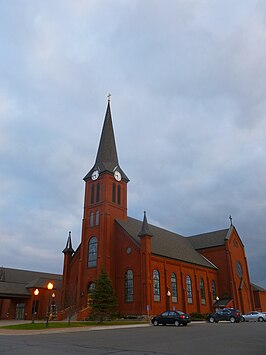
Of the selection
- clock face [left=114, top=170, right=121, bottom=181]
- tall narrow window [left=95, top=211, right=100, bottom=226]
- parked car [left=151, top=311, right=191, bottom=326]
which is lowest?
parked car [left=151, top=311, right=191, bottom=326]

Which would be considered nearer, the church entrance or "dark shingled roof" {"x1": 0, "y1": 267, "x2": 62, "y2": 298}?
"dark shingled roof" {"x1": 0, "y1": 267, "x2": 62, "y2": 298}

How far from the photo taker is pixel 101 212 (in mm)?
46969

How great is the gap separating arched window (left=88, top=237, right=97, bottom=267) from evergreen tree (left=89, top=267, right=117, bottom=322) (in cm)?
786

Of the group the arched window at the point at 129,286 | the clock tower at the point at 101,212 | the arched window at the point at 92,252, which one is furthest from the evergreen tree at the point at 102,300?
the arched window at the point at 92,252

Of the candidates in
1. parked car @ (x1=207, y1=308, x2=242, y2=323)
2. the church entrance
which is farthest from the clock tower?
the church entrance

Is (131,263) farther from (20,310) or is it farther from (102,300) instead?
(20,310)

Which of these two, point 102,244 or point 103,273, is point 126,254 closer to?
point 102,244

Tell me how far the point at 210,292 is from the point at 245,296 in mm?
9352

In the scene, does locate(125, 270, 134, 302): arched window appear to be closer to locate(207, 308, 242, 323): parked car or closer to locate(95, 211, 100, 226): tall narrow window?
locate(95, 211, 100, 226): tall narrow window

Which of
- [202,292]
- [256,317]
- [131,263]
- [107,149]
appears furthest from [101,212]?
[256,317]

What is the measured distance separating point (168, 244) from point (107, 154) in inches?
683

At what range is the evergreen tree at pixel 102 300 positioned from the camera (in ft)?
119

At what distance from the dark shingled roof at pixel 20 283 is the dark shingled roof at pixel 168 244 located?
19156mm

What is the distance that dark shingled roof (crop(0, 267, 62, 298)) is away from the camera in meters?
50.5
